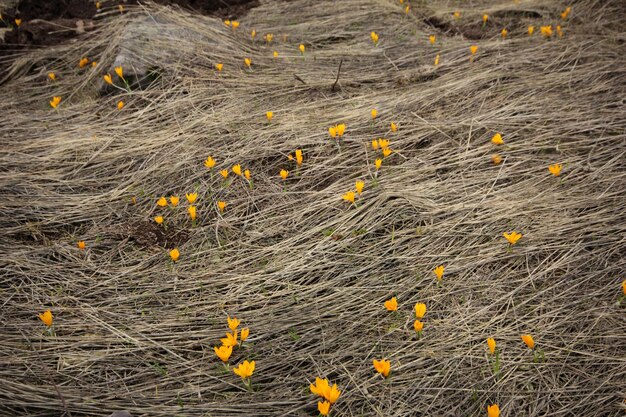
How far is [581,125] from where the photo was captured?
10.9 feet

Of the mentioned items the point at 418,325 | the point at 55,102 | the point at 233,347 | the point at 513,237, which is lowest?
the point at 233,347

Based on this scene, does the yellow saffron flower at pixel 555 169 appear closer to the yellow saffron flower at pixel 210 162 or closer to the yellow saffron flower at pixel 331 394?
the yellow saffron flower at pixel 331 394

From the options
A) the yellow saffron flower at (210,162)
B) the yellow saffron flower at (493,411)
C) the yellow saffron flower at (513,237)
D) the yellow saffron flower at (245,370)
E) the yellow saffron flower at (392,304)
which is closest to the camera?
the yellow saffron flower at (493,411)

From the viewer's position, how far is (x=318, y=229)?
272 cm

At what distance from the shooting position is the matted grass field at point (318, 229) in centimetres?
200

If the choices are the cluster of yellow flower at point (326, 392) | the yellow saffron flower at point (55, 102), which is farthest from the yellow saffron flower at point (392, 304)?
the yellow saffron flower at point (55, 102)

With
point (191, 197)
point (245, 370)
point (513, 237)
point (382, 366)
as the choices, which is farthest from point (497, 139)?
point (245, 370)

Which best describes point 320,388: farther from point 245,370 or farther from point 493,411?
point 493,411

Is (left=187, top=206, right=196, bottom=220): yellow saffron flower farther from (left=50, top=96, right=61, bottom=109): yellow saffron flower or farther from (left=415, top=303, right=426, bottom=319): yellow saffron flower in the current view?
(left=50, top=96, right=61, bottom=109): yellow saffron flower

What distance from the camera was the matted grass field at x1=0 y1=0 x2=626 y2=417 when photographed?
6.57ft

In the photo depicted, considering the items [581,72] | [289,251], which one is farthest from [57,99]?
[581,72]

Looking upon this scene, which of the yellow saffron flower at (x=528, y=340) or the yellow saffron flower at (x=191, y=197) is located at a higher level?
the yellow saffron flower at (x=191, y=197)

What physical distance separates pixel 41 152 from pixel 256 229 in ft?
6.21

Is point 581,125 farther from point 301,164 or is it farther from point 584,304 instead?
point 301,164
